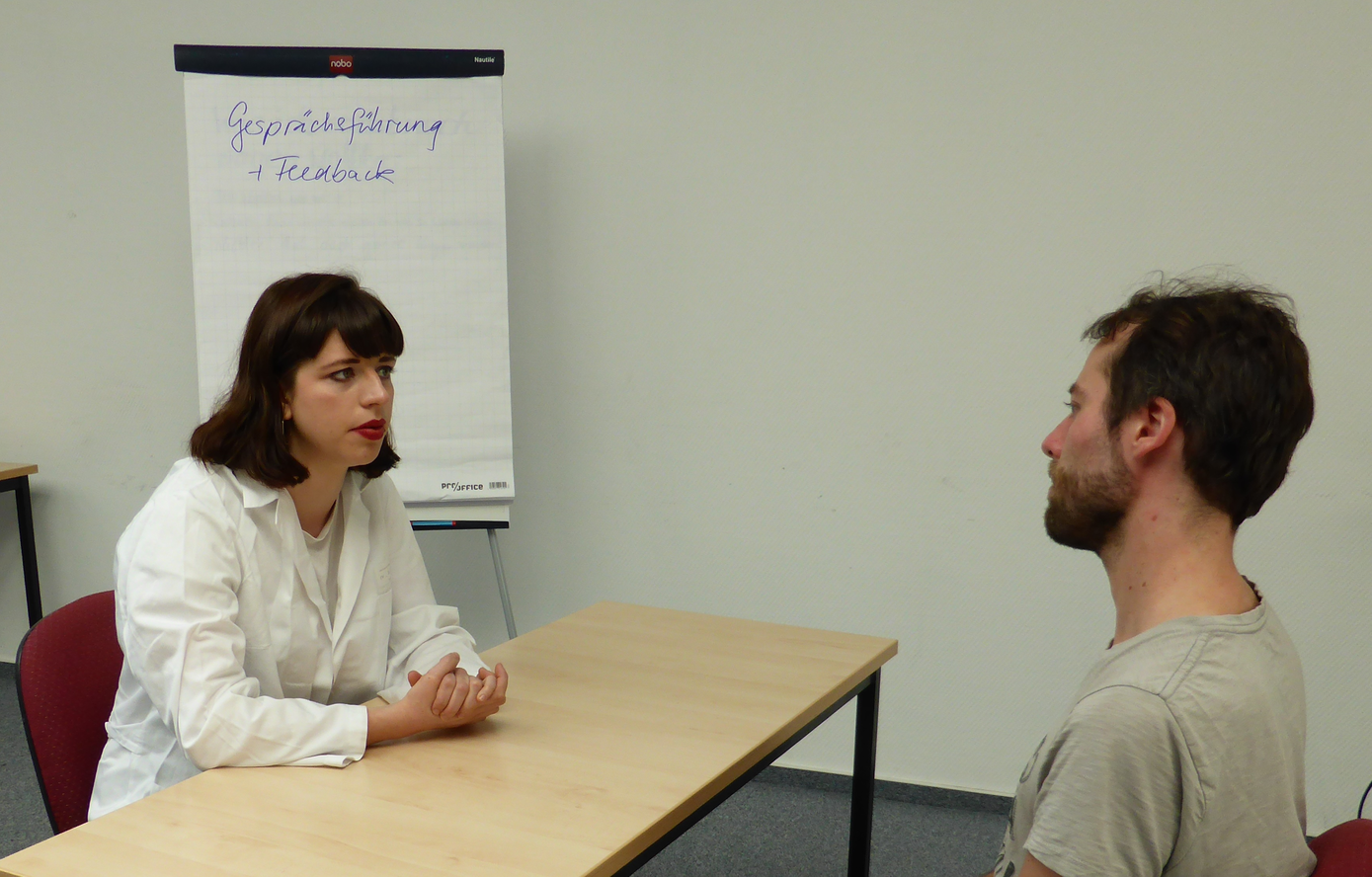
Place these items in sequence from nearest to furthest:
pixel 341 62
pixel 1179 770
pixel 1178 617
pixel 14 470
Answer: pixel 1179 770 < pixel 1178 617 < pixel 341 62 < pixel 14 470

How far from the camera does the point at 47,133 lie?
10.7 feet

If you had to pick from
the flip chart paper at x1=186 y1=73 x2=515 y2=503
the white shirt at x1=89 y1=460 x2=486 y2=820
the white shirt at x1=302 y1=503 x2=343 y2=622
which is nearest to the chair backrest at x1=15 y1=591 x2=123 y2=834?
the white shirt at x1=89 y1=460 x2=486 y2=820

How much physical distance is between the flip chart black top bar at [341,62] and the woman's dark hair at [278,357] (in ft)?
3.78

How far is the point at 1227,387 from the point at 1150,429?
0.26 feet

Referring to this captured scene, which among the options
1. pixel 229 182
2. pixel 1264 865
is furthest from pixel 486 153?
pixel 1264 865

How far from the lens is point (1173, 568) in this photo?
3.39ft

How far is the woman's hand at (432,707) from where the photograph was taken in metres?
1.31

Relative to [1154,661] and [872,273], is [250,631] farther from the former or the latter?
[872,273]

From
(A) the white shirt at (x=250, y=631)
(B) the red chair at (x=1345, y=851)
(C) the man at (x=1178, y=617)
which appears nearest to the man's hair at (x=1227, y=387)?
(C) the man at (x=1178, y=617)

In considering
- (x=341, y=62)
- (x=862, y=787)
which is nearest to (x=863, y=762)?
(x=862, y=787)

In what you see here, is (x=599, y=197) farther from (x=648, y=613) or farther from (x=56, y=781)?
(x=56, y=781)

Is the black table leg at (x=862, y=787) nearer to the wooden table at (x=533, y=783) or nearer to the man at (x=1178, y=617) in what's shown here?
the wooden table at (x=533, y=783)

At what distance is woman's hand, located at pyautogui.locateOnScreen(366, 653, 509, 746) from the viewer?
1.31 m

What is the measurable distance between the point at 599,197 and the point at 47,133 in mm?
1794
